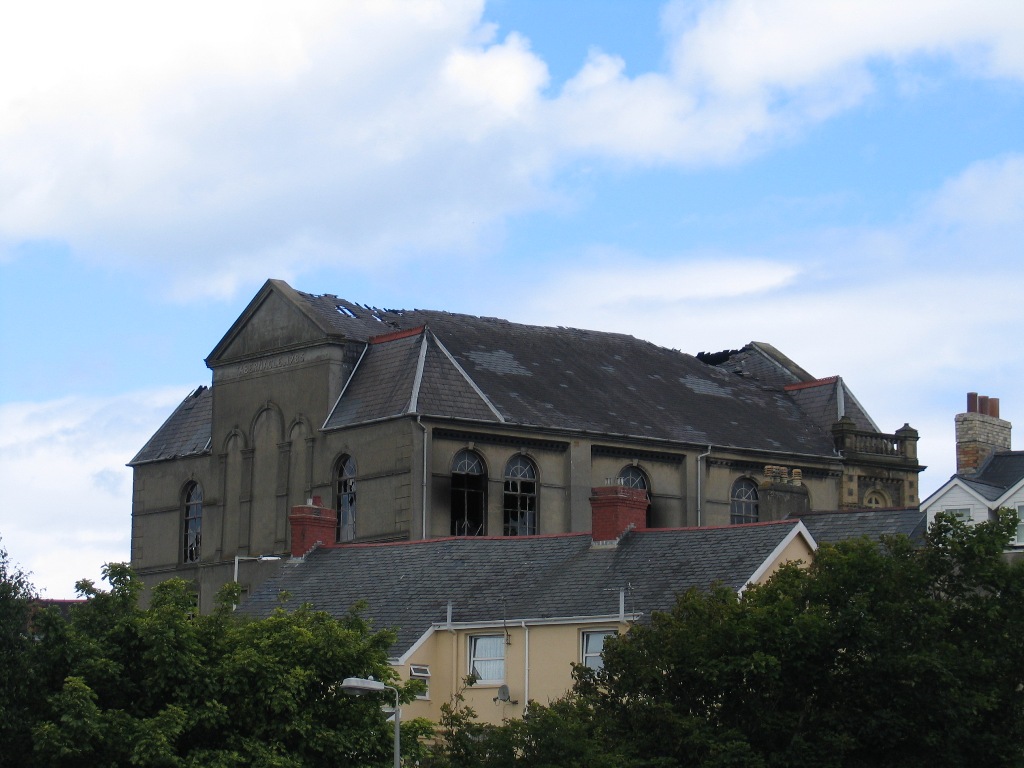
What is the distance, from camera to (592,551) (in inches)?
1871

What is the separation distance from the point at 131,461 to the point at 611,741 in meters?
36.3

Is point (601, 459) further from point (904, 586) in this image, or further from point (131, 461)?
point (904, 586)

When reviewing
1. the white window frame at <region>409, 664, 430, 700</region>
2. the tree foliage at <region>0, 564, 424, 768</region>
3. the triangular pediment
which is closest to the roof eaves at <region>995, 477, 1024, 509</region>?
the white window frame at <region>409, 664, 430, 700</region>

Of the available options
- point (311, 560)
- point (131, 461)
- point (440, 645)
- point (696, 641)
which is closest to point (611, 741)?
point (696, 641)

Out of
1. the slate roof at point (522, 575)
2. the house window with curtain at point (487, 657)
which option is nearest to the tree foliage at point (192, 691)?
the house window with curtain at point (487, 657)

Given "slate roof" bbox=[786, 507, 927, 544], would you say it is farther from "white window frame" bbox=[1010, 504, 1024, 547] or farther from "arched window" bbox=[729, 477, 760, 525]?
"arched window" bbox=[729, 477, 760, 525]

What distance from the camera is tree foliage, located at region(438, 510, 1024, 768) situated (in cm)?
3634

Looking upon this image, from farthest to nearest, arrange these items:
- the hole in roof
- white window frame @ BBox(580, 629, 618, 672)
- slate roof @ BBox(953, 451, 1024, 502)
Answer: the hole in roof, slate roof @ BBox(953, 451, 1024, 502), white window frame @ BBox(580, 629, 618, 672)

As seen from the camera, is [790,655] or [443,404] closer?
[790,655]

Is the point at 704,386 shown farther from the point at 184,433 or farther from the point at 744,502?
the point at 184,433

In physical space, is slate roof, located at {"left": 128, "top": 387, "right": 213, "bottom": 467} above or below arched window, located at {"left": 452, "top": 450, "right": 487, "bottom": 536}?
above

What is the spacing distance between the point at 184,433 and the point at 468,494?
43.7ft

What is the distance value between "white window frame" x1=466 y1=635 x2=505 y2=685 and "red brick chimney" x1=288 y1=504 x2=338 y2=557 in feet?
29.4

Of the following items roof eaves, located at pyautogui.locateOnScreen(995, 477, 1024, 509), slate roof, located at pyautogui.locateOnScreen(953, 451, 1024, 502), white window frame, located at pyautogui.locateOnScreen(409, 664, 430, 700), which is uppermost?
slate roof, located at pyautogui.locateOnScreen(953, 451, 1024, 502)
